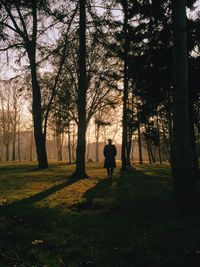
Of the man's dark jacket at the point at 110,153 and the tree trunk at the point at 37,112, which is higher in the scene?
the tree trunk at the point at 37,112

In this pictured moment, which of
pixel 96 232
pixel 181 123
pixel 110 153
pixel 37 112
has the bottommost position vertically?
pixel 96 232

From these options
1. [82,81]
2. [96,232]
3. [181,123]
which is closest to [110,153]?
[82,81]

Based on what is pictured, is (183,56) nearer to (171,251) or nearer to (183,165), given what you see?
(183,165)

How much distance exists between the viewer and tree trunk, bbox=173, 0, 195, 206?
250 inches

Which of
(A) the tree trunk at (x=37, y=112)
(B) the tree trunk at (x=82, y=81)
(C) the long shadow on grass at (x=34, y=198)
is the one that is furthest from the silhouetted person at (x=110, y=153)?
(A) the tree trunk at (x=37, y=112)

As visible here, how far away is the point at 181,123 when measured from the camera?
20.9ft

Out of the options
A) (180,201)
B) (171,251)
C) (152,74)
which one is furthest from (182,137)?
(152,74)

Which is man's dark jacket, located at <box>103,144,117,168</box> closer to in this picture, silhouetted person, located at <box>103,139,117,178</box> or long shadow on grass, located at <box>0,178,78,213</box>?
silhouetted person, located at <box>103,139,117,178</box>

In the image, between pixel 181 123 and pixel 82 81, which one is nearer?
pixel 181 123

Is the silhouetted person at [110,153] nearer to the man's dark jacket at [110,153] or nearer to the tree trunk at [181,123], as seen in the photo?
the man's dark jacket at [110,153]

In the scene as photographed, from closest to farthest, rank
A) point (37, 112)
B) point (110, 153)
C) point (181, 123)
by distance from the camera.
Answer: point (181, 123)
point (110, 153)
point (37, 112)

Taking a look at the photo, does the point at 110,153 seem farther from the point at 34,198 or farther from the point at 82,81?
the point at 34,198

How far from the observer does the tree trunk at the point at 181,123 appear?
636 centimetres

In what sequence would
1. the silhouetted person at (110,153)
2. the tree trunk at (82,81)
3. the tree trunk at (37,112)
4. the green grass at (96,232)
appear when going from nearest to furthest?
the green grass at (96,232) → the tree trunk at (82,81) → the silhouetted person at (110,153) → the tree trunk at (37,112)
